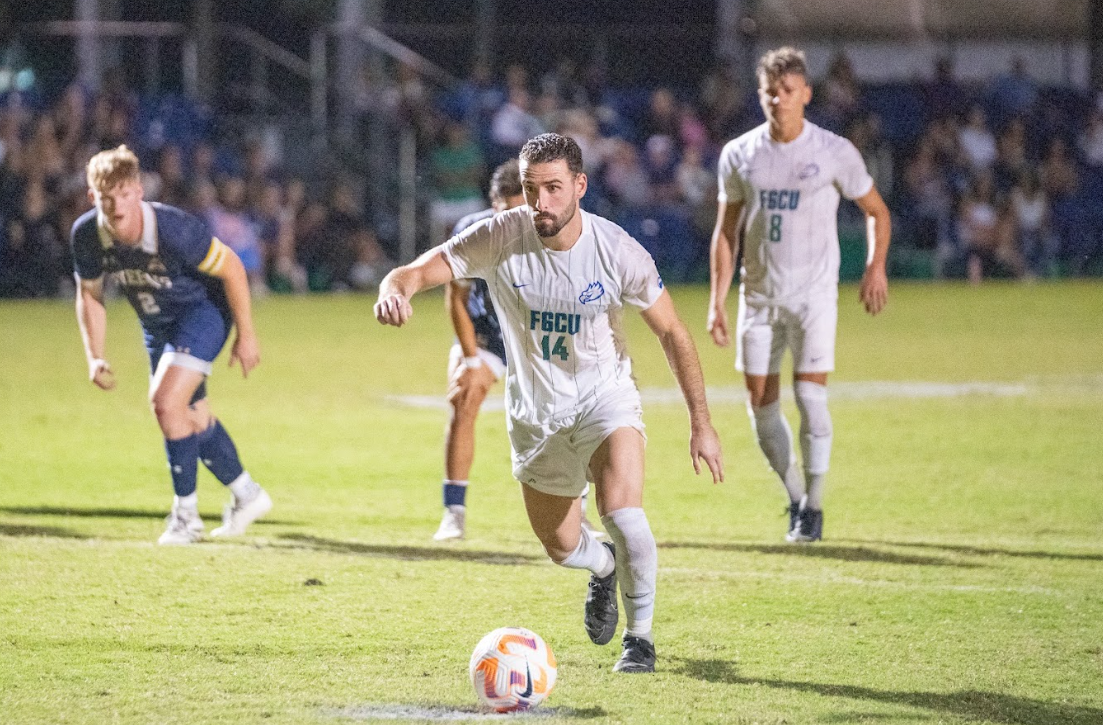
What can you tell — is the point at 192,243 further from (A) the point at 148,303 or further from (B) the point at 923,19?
(B) the point at 923,19

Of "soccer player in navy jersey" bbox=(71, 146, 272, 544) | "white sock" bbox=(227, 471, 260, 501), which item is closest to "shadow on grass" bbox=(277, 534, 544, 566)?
"white sock" bbox=(227, 471, 260, 501)

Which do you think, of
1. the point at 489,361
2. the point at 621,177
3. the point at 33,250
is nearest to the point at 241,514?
the point at 489,361

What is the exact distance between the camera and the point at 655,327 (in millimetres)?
6039

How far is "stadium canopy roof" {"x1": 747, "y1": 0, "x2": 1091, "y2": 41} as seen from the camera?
93.2 feet

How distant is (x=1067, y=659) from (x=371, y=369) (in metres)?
10.7

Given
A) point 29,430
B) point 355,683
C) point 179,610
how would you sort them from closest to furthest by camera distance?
point 355,683, point 179,610, point 29,430

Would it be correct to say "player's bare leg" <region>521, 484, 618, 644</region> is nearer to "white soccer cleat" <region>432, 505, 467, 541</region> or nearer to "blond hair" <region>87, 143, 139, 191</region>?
"white soccer cleat" <region>432, 505, 467, 541</region>

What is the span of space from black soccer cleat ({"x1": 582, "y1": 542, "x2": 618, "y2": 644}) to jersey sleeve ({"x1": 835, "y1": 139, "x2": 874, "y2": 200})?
122 inches

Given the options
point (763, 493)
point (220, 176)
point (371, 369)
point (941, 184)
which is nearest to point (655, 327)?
point (763, 493)

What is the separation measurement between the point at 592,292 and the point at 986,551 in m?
3.25

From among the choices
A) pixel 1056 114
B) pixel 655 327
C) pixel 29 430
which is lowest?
pixel 29 430

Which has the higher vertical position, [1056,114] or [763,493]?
[1056,114]

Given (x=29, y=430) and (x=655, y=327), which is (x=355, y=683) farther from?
(x=29, y=430)

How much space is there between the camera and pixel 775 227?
28.5ft
